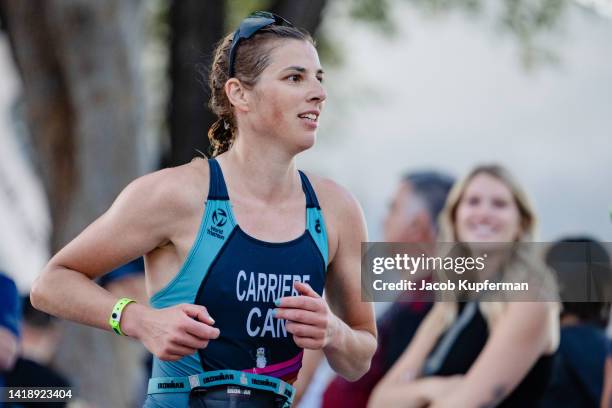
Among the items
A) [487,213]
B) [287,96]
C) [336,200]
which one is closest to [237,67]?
[287,96]

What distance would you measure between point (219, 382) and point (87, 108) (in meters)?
5.60

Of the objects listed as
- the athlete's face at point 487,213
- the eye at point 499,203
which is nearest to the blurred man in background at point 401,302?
the athlete's face at point 487,213

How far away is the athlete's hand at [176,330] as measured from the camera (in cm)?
255

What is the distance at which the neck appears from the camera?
297 centimetres

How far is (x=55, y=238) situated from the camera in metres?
8.52

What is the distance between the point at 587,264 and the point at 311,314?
223cm

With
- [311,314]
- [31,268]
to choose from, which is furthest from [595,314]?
[31,268]

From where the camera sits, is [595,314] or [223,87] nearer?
[223,87]

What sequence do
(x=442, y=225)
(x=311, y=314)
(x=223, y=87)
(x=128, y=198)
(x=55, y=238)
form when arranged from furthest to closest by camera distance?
(x=55, y=238)
(x=442, y=225)
(x=223, y=87)
(x=128, y=198)
(x=311, y=314)

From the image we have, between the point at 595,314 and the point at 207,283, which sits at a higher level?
the point at 595,314

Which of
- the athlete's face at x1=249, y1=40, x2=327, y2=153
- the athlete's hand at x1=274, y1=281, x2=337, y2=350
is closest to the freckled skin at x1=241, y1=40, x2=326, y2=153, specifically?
the athlete's face at x1=249, y1=40, x2=327, y2=153

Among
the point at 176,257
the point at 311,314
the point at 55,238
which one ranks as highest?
the point at 55,238

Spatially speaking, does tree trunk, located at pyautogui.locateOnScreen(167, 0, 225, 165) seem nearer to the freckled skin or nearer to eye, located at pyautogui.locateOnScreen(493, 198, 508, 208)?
eye, located at pyautogui.locateOnScreen(493, 198, 508, 208)

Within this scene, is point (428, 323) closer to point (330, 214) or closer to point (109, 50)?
point (330, 214)
